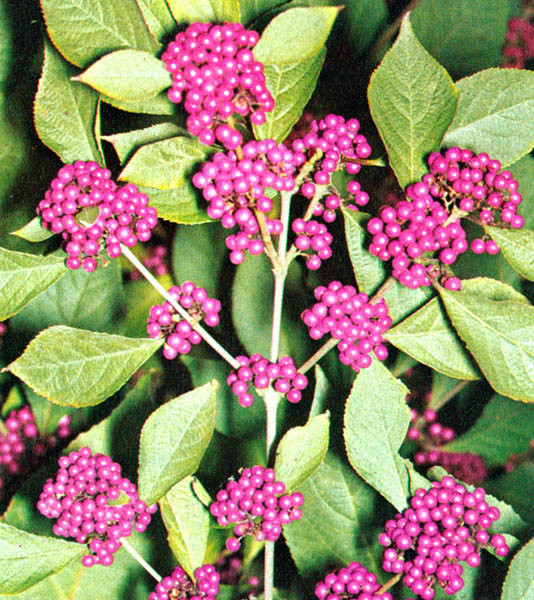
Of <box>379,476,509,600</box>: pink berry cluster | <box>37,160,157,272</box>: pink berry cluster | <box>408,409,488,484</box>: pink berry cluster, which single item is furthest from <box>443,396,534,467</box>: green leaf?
<box>37,160,157,272</box>: pink berry cluster

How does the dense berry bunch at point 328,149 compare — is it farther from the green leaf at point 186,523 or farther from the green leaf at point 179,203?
the green leaf at point 186,523

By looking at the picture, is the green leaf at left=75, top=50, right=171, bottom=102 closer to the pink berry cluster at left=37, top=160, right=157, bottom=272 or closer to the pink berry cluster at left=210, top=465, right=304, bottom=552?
the pink berry cluster at left=37, top=160, right=157, bottom=272

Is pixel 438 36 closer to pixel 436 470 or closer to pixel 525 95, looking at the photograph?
pixel 525 95

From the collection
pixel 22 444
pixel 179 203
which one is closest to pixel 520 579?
pixel 179 203

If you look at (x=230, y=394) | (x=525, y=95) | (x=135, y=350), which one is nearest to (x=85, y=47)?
(x=135, y=350)

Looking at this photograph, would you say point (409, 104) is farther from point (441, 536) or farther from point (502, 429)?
point (502, 429)

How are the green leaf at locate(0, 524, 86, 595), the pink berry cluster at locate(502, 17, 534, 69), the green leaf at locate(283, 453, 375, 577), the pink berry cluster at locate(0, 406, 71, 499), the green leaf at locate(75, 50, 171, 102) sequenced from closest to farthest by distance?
the green leaf at locate(75, 50, 171, 102) < the green leaf at locate(0, 524, 86, 595) < the green leaf at locate(283, 453, 375, 577) < the pink berry cluster at locate(0, 406, 71, 499) < the pink berry cluster at locate(502, 17, 534, 69)

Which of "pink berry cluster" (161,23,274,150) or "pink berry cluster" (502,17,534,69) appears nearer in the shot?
"pink berry cluster" (161,23,274,150)
